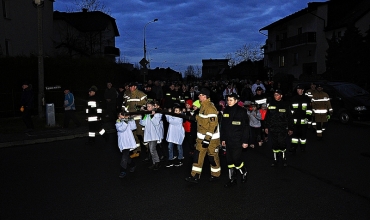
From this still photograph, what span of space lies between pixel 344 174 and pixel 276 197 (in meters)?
2.30

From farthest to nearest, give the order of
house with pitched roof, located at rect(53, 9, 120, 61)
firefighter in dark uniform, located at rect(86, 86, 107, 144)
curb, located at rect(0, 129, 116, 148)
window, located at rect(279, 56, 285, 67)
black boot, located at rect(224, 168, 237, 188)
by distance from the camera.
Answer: window, located at rect(279, 56, 285, 67)
house with pitched roof, located at rect(53, 9, 120, 61)
curb, located at rect(0, 129, 116, 148)
firefighter in dark uniform, located at rect(86, 86, 107, 144)
black boot, located at rect(224, 168, 237, 188)

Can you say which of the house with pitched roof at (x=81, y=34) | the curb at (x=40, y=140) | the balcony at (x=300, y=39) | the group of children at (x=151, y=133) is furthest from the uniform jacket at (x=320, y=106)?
the balcony at (x=300, y=39)

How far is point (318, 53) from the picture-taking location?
38.2 meters

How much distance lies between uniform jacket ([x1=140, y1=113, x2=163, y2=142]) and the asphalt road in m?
0.79

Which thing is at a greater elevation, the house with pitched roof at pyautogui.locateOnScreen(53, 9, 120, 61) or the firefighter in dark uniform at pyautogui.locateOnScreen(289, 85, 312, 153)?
the house with pitched roof at pyautogui.locateOnScreen(53, 9, 120, 61)

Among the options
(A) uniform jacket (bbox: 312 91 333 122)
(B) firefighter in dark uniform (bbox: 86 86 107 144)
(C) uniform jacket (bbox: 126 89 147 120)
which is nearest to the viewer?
(C) uniform jacket (bbox: 126 89 147 120)

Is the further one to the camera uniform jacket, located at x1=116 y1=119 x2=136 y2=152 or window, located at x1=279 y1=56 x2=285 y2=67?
window, located at x1=279 y1=56 x2=285 y2=67

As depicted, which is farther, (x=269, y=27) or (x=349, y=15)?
(x=269, y=27)

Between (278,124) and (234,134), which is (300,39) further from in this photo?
(234,134)

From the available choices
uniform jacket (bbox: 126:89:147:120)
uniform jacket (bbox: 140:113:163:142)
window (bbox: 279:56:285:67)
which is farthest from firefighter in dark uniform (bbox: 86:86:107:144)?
window (bbox: 279:56:285:67)

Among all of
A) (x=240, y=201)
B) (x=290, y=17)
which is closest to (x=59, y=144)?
(x=240, y=201)

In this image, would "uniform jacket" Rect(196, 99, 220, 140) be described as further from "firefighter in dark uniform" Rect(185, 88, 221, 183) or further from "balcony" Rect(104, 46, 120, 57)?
"balcony" Rect(104, 46, 120, 57)

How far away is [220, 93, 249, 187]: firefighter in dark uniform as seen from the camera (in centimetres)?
675

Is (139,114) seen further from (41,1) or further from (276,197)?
(41,1)
